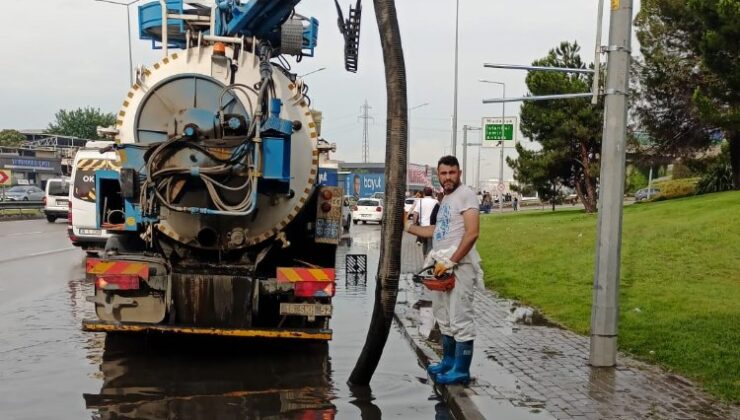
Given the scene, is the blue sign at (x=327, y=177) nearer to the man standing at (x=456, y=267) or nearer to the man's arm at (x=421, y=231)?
the man's arm at (x=421, y=231)

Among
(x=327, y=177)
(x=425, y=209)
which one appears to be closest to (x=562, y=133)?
(x=425, y=209)

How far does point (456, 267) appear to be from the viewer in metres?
6.42

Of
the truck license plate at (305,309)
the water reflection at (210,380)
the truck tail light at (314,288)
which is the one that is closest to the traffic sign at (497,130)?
the water reflection at (210,380)

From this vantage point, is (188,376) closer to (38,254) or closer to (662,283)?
(662,283)

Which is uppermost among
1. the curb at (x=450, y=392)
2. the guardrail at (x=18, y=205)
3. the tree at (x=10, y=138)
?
the tree at (x=10, y=138)

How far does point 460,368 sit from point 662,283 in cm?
697

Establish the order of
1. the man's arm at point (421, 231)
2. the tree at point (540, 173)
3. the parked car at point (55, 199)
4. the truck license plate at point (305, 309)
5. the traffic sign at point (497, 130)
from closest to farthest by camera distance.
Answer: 1. the man's arm at point (421, 231)
2. the truck license plate at point (305, 309)
3. the parked car at point (55, 199)
4. the traffic sign at point (497, 130)
5. the tree at point (540, 173)

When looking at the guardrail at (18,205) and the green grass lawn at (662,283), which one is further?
the guardrail at (18,205)

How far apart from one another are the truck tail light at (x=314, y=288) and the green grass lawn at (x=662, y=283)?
3.20 metres

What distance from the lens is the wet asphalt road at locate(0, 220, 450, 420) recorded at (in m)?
5.96

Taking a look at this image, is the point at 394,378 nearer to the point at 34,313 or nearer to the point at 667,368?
the point at 667,368

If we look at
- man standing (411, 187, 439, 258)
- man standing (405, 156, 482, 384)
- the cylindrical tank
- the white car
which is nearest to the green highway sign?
the white car

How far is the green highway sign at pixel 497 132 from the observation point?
1383 inches

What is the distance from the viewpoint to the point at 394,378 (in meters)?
7.19
